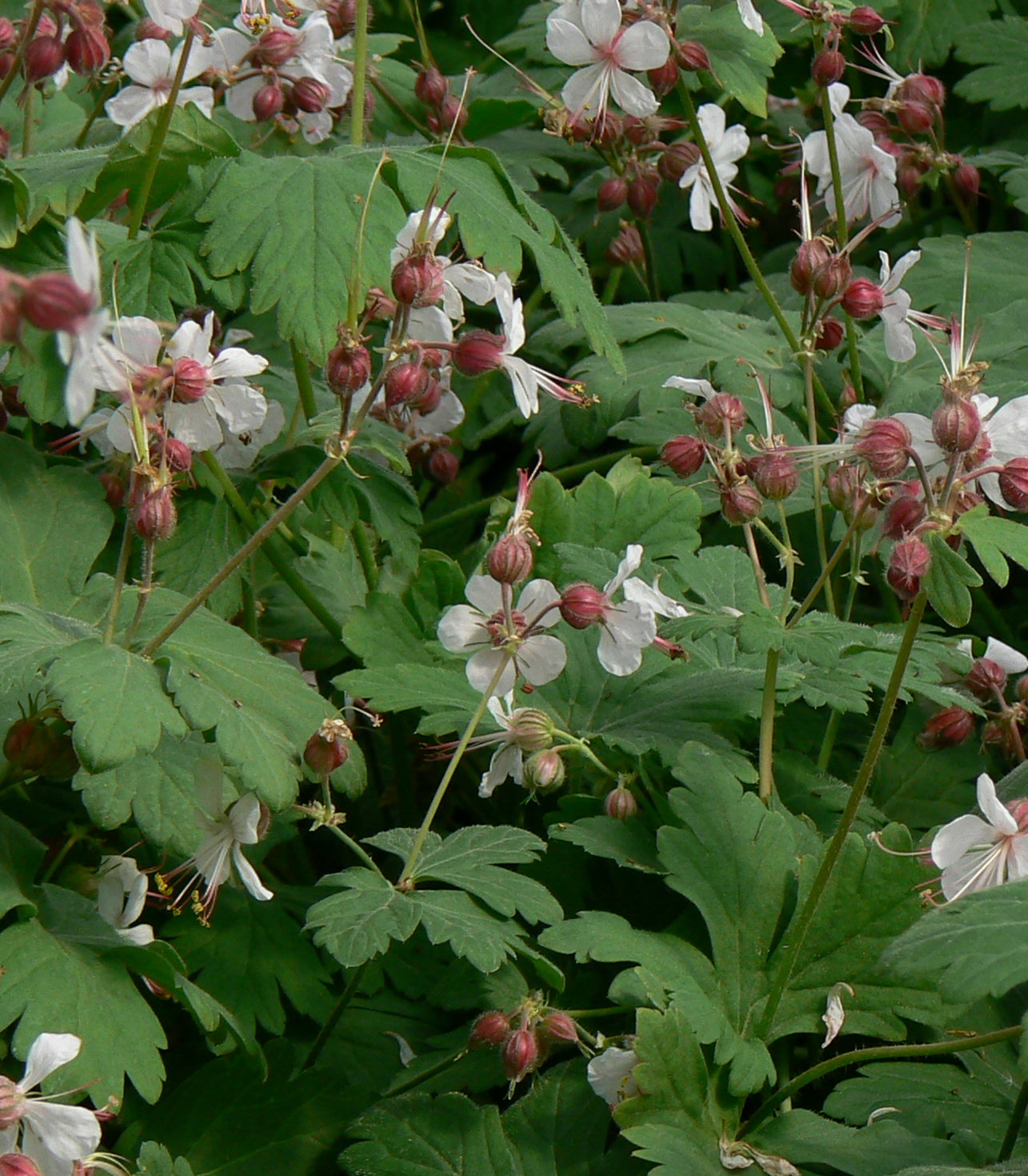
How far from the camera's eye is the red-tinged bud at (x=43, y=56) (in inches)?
65.9

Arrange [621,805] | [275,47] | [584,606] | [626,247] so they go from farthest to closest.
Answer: [626,247]
[275,47]
[621,805]
[584,606]

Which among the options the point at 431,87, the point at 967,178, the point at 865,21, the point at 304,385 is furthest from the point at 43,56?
the point at 967,178

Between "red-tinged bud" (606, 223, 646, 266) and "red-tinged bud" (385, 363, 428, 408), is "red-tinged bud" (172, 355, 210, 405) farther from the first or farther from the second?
"red-tinged bud" (606, 223, 646, 266)

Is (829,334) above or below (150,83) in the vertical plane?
below

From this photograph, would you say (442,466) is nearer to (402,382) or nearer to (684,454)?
(684,454)

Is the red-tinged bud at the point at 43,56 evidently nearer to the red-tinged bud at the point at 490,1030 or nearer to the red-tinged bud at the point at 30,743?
the red-tinged bud at the point at 30,743

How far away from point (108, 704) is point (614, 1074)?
24.5 inches

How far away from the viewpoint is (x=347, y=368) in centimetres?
130

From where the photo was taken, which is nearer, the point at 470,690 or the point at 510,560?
the point at 510,560

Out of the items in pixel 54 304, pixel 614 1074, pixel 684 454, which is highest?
pixel 54 304

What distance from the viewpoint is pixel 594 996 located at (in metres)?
1.56

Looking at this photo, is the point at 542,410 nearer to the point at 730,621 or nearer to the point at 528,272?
the point at 528,272

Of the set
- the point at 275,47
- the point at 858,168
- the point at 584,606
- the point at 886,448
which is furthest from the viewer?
the point at 858,168

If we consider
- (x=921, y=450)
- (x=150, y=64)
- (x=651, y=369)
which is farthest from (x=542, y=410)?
Result: (x=921, y=450)
